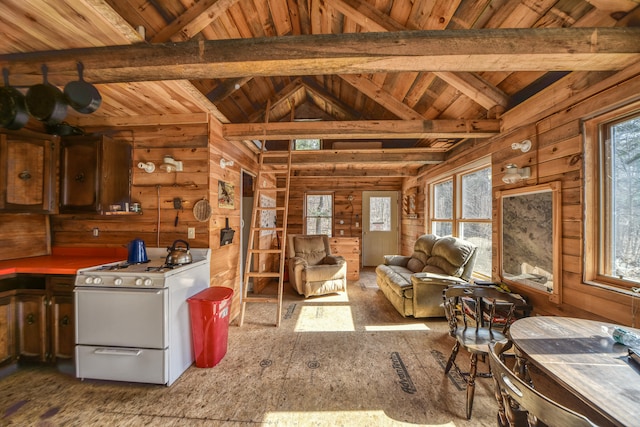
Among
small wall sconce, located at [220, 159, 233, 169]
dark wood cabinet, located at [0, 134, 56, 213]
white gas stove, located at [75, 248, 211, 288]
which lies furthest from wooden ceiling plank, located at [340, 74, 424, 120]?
dark wood cabinet, located at [0, 134, 56, 213]

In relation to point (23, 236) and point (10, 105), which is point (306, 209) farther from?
point (10, 105)

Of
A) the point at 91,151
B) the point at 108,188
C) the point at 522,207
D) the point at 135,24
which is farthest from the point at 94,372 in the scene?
the point at 522,207

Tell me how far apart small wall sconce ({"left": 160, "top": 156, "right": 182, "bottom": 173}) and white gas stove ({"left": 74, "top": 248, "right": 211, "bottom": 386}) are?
1118 millimetres

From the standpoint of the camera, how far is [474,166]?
349 centimetres

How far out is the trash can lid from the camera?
7.29 feet

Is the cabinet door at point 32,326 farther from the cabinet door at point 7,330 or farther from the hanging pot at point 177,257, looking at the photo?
the hanging pot at point 177,257

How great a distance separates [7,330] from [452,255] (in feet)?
15.3

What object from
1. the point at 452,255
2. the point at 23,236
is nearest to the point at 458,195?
the point at 452,255

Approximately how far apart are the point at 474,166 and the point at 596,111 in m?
1.76

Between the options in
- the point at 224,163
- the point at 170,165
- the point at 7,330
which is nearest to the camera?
the point at 7,330

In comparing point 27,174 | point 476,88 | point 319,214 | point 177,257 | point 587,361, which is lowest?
point 587,361

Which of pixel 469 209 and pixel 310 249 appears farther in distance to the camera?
pixel 310 249

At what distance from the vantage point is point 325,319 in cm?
328

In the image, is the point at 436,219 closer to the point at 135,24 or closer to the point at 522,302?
the point at 522,302
